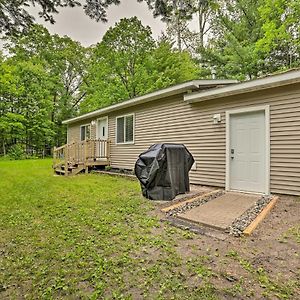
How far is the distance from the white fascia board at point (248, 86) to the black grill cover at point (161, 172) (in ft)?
6.07

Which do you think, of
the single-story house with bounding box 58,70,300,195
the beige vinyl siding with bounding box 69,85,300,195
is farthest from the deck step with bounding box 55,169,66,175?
the single-story house with bounding box 58,70,300,195

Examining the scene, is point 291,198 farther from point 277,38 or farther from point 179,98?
point 277,38

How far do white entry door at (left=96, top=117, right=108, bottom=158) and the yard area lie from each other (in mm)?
6359

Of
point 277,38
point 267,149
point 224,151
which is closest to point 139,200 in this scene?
point 224,151

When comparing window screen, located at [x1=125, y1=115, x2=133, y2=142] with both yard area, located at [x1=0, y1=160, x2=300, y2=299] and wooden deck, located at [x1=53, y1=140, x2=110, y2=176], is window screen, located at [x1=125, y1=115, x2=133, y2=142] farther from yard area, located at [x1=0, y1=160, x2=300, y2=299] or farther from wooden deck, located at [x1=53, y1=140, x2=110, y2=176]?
yard area, located at [x1=0, y1=160, x2=300, y2=299]

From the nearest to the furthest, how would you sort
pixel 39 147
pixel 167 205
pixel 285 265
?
pixel 285 265 < pixel 167 205 < pixel 39 147

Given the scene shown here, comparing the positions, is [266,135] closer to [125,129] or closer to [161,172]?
[161,172]

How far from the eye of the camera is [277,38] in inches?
536

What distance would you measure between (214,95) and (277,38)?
9912 millimetres

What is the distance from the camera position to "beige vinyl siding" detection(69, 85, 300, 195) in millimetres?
5332

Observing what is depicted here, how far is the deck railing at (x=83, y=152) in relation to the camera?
9922mm

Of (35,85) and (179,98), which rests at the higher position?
(35,85)

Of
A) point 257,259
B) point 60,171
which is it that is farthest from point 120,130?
point 257,259

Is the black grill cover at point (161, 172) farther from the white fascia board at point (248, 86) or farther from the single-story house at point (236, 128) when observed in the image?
the white fascia board at point (248, 86)
